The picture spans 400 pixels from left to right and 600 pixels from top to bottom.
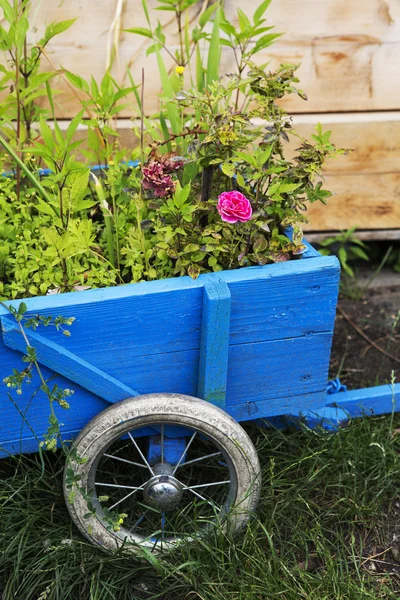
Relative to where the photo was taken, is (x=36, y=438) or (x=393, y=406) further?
(x=393, y=406)

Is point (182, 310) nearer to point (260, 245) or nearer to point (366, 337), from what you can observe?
point (260, 245)

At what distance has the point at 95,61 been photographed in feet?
7.34

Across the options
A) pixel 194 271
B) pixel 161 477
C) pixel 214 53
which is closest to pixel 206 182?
pixel 194 271

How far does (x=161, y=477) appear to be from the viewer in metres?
1.61

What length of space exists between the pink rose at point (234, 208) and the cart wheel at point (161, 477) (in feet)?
1.29

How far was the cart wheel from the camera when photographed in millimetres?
1506

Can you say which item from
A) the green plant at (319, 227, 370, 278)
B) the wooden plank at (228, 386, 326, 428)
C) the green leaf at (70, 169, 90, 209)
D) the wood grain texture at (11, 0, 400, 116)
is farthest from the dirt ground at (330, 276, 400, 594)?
the green leaf at (70, 169, 90, 209)

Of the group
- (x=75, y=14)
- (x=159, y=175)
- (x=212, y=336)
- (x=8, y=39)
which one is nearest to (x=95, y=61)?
(x=75, y=14)

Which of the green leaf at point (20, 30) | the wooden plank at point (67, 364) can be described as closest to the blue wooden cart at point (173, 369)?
the wooden plank at point (67, 364)

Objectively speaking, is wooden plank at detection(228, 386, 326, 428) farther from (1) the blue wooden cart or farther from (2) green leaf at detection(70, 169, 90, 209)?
(2) green leaf at detection(70, 169, 90, 209)

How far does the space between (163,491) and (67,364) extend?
370mm

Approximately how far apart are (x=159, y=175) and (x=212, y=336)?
1.19 feet

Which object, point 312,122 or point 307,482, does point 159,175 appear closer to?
point 307,482

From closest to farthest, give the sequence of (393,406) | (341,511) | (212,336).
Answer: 1. (212,336)
2. (341,511)
3. (393,406)
